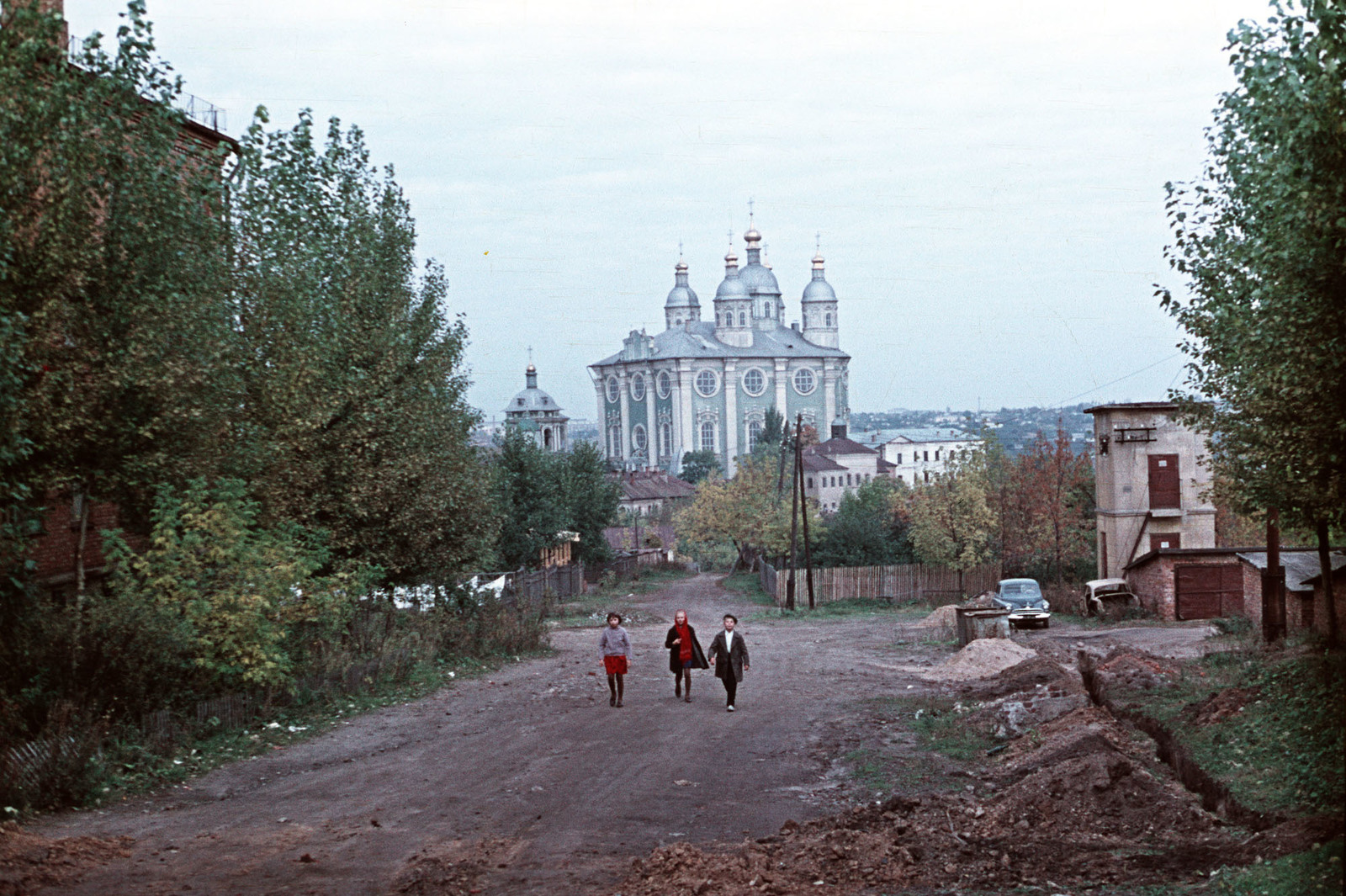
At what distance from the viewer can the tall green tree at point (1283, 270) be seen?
1116 centimetres

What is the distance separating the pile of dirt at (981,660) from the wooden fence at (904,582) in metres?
23.8

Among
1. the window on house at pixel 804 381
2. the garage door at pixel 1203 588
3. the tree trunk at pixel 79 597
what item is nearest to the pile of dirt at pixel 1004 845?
the tree trunk at pixel 79 597

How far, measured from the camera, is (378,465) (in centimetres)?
2341

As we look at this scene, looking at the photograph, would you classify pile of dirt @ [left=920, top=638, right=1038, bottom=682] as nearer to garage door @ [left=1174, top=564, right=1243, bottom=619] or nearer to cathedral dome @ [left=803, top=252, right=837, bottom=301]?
garage door @ [left=1174, top=564, right=1243, bottom=619]

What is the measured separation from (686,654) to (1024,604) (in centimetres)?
1903

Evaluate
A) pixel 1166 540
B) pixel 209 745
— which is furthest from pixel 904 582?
pixel 209 745

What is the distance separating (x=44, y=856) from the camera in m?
9.23

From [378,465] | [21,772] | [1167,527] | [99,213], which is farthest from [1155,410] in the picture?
[21,772]

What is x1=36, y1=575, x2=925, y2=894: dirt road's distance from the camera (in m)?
9.30

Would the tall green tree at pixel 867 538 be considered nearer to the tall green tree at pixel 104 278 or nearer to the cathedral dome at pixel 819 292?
the tall green tree at pixel 104 278

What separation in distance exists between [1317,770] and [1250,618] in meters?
18.3

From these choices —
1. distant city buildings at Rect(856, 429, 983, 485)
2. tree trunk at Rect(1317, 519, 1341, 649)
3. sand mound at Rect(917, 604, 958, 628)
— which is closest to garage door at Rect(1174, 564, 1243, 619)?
sand mound at Rect(917, 604, 958, 628)

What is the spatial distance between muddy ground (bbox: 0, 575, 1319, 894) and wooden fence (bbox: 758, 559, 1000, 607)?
102ft

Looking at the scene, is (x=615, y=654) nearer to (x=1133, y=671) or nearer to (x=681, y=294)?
(x=1133, y=671)
